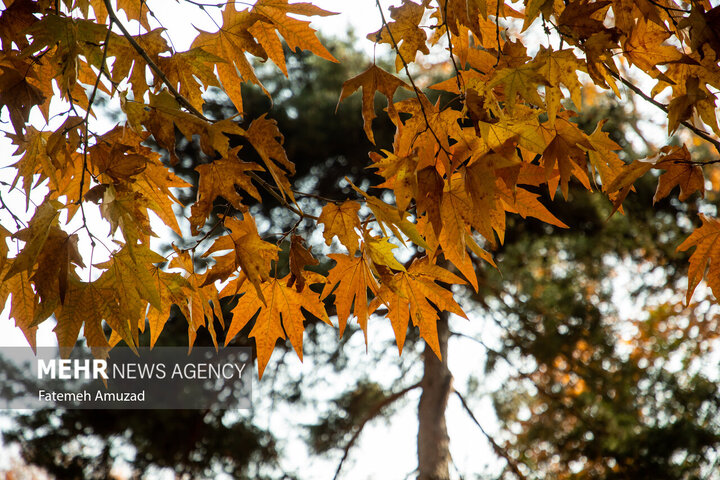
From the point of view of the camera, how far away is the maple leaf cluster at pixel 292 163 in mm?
710

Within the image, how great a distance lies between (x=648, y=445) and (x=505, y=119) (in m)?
3.43

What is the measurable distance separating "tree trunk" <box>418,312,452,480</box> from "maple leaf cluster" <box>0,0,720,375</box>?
2.54 meters

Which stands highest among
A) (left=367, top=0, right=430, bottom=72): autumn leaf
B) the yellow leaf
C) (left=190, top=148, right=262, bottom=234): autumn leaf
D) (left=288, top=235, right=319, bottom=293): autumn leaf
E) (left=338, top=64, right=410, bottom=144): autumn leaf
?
(left=367, top=0, right=430, bottom=72): autumn leaf

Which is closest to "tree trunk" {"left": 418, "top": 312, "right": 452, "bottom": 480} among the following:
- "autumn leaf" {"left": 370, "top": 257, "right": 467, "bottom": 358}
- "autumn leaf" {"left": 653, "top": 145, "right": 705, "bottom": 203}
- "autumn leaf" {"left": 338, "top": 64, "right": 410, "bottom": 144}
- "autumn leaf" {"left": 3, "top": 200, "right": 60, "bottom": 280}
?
"autumn leaf" {"left": 370, "top": 257, "right": 467, "bottom": 358}

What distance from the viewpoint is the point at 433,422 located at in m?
3.39

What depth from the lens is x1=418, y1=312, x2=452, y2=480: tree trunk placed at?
3.22m

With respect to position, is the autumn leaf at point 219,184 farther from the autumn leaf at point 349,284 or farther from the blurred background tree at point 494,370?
the blurred background tree at point 494,370

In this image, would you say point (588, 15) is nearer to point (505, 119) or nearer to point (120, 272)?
point (505, 119)

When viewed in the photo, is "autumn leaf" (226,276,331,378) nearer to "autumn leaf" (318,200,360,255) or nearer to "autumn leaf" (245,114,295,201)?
"autumn leaf" (318,200,360,255)

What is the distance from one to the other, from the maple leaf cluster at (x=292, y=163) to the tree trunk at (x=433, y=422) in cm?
254

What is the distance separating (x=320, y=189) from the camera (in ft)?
13.5

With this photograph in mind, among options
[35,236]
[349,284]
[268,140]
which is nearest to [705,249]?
[349,284]

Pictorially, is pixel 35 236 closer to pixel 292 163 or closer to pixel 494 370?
pixel 292 163

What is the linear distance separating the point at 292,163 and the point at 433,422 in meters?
3.01
